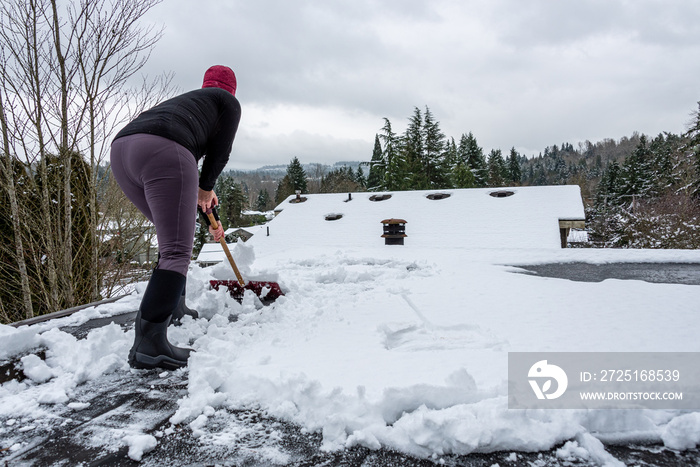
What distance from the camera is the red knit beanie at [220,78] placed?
189 centimetres

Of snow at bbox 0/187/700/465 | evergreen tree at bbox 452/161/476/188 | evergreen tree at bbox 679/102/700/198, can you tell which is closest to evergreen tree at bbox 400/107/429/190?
evergreen tree at bbox 452/161/476/188

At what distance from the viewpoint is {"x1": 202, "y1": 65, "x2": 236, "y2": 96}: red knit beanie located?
74.5 inches

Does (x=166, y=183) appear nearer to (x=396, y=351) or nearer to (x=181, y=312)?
(x=181, y=312)

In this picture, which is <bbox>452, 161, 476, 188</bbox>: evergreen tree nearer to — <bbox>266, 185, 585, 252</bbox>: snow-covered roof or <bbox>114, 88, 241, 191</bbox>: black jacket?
<bbox>266, 185, 585, 252</bbox>: snow-covered roof

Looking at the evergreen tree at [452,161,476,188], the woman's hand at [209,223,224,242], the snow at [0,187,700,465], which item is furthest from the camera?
the evergreen tree at [452,161,476,188]

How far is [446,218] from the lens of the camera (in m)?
13.4

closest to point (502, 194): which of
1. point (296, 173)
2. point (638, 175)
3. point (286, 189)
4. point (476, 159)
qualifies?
point (476, 159)

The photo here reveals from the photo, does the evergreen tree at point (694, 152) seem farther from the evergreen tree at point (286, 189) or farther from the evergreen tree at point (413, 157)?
the evergreen tree at point (286, 189)

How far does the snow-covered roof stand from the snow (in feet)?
28.3

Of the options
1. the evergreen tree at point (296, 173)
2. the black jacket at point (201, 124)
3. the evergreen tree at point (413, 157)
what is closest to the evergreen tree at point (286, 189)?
the evergreen tree at point (296, 173)

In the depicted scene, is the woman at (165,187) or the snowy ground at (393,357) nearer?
the snowy ground at (393,357)

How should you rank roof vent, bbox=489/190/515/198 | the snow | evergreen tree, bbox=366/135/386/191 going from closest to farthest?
the snow
roof vent, bbox=489/190/515/198
evergreen tree, bbox=366/135/386/191

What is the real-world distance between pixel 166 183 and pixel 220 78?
758mm

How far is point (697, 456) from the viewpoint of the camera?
878 millimetres
